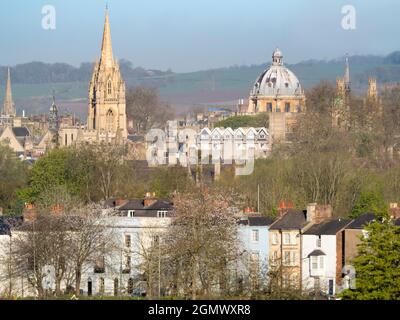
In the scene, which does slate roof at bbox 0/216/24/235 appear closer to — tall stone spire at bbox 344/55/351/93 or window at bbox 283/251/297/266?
window at bbox 283/251/297/266

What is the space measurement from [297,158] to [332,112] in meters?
47.2

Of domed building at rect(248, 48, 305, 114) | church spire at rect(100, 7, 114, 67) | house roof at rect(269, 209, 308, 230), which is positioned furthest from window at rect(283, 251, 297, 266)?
domed building at rect(248, 48, 305, 114)

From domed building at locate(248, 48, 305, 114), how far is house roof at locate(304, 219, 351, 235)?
122527 millimetres

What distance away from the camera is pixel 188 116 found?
192 meters

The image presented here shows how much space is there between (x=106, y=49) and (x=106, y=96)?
679cm

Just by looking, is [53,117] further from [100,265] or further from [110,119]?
[100,265]

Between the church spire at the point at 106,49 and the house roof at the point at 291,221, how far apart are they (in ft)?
314

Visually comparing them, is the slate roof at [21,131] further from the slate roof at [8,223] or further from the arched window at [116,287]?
the arched window at [116,287]

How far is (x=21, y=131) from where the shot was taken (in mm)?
178000

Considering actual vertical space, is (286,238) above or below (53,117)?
above

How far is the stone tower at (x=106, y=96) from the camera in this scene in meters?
166

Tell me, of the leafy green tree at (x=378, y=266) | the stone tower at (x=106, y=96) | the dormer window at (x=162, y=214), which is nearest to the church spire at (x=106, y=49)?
the stone tower at (x=106, y=96)

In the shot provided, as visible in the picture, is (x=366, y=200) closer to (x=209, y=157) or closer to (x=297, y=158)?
(x=297, y=158)

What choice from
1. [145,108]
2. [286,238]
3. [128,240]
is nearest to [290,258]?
[286,238]
